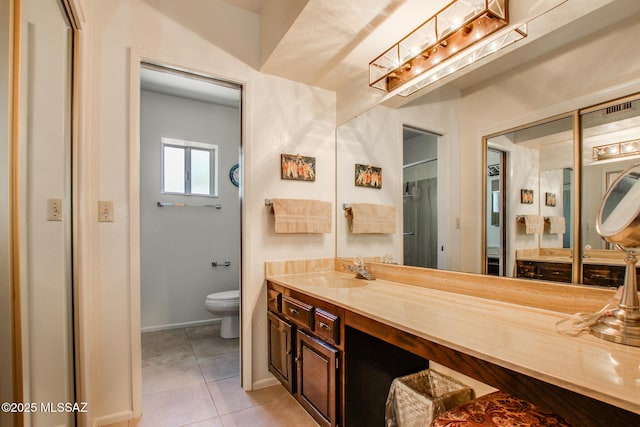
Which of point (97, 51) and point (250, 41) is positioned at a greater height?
point (250, 41)

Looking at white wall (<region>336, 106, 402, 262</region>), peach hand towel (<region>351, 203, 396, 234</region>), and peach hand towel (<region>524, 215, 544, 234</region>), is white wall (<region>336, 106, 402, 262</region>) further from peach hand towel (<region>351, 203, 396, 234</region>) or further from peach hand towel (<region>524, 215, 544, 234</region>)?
peach hand towel (<region>524, 215, 544, 234</region>)

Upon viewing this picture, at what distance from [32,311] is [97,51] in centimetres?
146

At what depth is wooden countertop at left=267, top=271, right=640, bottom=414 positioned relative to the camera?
2.20 ft

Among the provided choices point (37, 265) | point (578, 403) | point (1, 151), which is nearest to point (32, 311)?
point (37, 265)

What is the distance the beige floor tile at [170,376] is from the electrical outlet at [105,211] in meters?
1.18

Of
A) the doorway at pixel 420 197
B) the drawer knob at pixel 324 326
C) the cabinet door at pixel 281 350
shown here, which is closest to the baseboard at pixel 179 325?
the cabinet door at pixel 281 350

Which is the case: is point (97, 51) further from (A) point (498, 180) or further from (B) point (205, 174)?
(A) point (498, 180)

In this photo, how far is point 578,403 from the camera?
68 cm

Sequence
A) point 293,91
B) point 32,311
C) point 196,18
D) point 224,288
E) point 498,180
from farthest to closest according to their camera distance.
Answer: point 224,288, point 293,91, point 196,18, point 498,180, point 32,311

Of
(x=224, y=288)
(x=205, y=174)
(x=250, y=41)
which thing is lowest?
(x=224, y=288)

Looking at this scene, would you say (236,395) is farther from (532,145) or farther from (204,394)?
(532,145)

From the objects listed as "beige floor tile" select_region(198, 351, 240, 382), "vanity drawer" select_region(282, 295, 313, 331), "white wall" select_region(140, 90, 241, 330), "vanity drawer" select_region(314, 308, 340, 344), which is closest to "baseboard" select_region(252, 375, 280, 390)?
"beige floor tile" select_region(198, 351, 240, 382)

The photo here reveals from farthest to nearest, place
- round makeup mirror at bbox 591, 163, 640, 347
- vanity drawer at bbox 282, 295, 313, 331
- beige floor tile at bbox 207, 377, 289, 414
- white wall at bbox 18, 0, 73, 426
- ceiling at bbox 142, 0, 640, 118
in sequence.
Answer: beige floor tile at bbox 207, 377, 289, 414 → vanity drawer at bbox 282, 295, 313, 331 → ceiling at bbox 142, 0, 640, 118 → white wall at bbox 18, 0, 73, 426 → round makeup mirror at bbox 591, 163, 640, 347

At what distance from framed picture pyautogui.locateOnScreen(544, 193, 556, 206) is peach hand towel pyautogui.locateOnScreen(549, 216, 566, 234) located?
0.18ft
